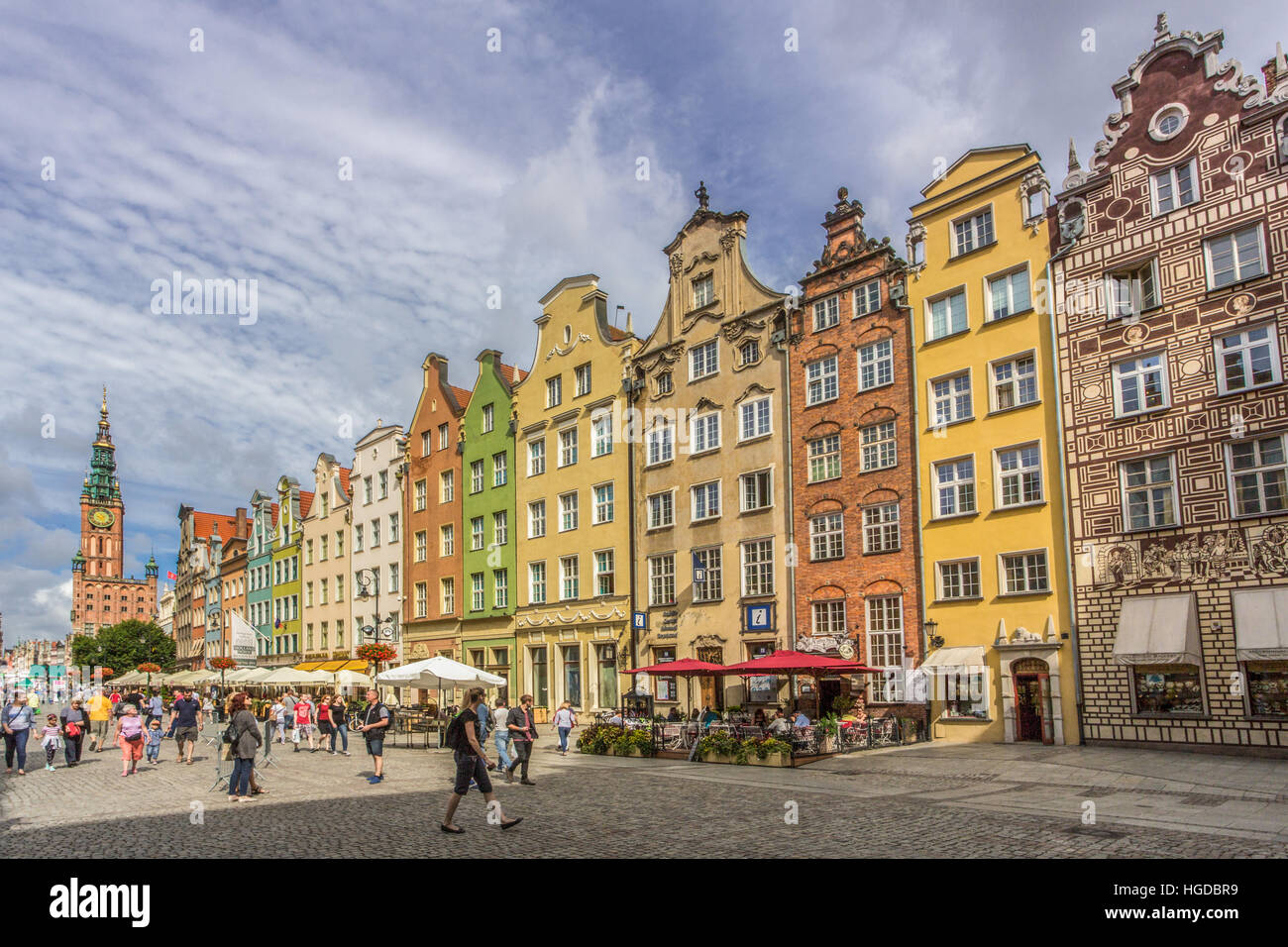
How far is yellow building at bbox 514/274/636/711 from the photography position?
41.7m

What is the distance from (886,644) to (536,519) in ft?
64.6

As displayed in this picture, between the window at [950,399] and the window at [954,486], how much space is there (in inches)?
51.1

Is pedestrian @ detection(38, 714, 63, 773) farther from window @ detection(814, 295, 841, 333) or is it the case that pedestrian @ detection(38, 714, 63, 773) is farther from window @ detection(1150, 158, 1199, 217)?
window @ detection(1150, 158, 1199, 217)

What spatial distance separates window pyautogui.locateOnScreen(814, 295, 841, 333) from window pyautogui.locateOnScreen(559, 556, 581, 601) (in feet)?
49.7

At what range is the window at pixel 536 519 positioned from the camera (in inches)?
1816

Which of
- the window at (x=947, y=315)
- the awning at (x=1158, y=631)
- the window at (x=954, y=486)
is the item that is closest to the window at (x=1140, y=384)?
the window at (x=954, y=486)

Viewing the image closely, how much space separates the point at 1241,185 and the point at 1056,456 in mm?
8045

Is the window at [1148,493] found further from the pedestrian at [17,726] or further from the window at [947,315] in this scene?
the pedestrian at [17,726]

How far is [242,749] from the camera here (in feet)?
59.8

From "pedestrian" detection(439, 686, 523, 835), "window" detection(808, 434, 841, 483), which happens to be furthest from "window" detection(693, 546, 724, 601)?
"pedestrian" detection(439, 686, 523, 835)

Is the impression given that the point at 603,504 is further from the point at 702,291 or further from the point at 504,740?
the point at 504,740
